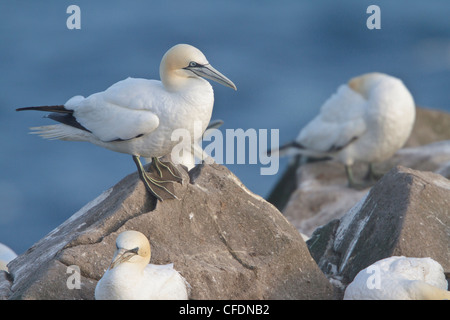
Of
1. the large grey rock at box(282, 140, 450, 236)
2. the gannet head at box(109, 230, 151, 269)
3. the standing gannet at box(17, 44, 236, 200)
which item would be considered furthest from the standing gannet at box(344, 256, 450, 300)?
the large grey rock at box(282, 140, 450, 236)

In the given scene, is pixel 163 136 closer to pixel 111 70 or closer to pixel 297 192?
pixel 297 192

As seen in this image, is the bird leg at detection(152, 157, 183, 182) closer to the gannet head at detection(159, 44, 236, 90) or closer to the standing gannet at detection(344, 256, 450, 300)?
the gannet head at detection(159, 44, 236, 90)

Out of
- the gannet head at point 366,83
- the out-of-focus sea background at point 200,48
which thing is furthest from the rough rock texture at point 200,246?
the out-of-focus sea background at point 200,48

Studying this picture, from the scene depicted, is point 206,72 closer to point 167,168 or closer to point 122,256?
point 167,168

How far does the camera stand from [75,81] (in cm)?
1742

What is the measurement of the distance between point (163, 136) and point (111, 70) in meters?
12.8

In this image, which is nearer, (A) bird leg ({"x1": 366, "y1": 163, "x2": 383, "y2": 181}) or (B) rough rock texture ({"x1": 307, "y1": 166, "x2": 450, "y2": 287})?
(B) rough rock texture ({"x1": 307, "y1": 166, "x2": 450, "y2": 287})

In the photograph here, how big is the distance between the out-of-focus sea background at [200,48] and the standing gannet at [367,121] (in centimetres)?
399

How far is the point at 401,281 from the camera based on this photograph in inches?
201

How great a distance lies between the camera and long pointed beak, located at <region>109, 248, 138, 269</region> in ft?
15.8

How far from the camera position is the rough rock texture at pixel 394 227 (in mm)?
5828

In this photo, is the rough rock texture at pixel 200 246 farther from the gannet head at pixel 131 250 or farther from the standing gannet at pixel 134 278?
the gannet head at pixel 131 250

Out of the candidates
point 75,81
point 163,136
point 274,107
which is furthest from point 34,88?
point 163,136

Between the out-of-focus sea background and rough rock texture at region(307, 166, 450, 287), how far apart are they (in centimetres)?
807
